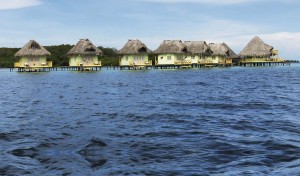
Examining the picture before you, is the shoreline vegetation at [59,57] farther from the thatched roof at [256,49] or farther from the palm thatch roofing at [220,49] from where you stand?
the thatched roof at [256,49]

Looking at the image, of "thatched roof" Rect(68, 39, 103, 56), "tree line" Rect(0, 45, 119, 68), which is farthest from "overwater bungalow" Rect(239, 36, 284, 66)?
"thatched roof" Rect(68, 39, 103, 56)

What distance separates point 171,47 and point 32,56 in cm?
2338

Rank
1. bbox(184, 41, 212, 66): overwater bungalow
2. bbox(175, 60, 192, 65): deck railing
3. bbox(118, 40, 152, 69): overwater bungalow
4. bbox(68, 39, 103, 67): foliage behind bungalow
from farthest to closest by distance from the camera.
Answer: bbox(184, 41, 212, 66): overwater bungalow
bbox(175, 60, 192, 65): deck railing
bbox(118, 40, 152, 69): overwater bungalow
bbox(68, 39, 103, 67): foliage behind bungalow

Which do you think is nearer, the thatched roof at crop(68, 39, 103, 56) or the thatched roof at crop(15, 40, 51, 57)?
the thatched roof at crop(15, 40, 51, 57)

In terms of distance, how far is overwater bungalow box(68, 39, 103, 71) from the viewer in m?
61.2

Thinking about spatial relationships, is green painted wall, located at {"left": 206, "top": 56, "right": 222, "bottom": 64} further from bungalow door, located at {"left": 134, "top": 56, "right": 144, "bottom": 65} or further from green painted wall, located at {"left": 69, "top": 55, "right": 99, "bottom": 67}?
green painted wall, located at {"left": 69, "top": 55, "right": 99, "bottom": 67}

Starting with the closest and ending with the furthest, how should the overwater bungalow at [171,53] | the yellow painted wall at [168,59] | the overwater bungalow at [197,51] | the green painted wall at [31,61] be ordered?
the green painted wall at [31,61] < the overwater bungalow at [171,53] < the yellow painted wall at [168,59] < the overwater bungalow at [197,51]

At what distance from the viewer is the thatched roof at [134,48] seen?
204ft

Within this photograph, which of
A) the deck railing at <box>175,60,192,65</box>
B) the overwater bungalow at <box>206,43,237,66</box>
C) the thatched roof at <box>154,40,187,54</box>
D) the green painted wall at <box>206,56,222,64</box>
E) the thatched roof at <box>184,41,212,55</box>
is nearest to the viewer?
the thatched roof at <box>154,40,187,54</box>

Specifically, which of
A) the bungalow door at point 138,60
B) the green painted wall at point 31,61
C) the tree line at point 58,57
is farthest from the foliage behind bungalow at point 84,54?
the tree line at point 58,57

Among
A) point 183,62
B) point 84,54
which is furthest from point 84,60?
point 183,62

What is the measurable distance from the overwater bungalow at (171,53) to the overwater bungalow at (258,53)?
16.1m

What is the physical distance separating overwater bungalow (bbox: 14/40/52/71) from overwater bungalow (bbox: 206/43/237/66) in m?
31.2

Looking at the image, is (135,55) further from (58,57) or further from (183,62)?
(58,57)
